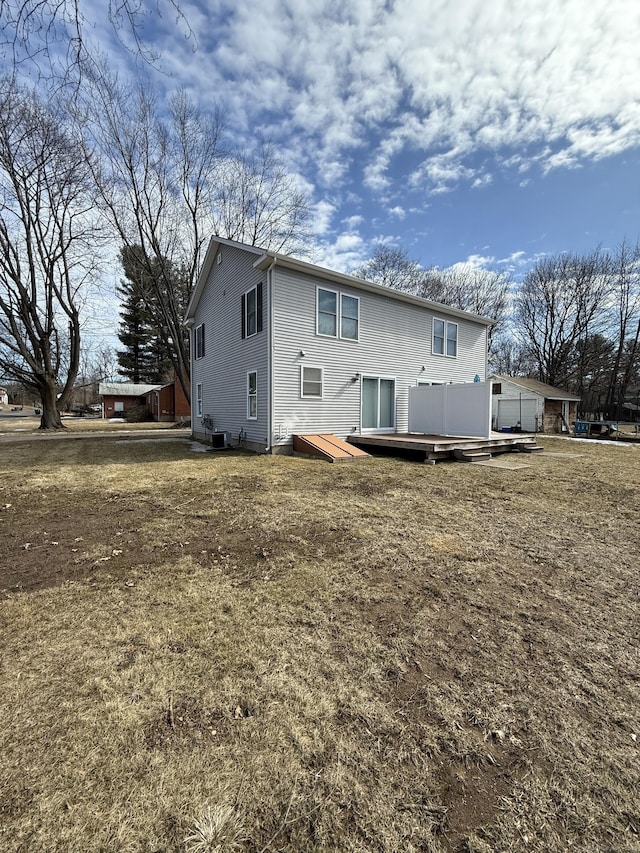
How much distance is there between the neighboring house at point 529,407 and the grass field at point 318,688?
77.3 ft

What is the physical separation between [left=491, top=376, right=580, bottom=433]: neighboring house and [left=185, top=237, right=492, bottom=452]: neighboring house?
12.6 m

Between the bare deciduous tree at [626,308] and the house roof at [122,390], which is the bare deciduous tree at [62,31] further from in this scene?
the house roof at [122,390]

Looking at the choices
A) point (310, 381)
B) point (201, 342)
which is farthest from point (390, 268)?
point (310, 381)

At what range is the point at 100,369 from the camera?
52844 millimetres

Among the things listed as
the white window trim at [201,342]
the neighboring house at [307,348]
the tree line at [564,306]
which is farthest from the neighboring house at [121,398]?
the neighboring house at [307,348]

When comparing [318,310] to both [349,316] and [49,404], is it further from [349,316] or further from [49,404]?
[49,404]

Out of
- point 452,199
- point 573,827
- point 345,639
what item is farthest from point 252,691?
point 452,199

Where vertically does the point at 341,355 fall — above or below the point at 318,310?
below

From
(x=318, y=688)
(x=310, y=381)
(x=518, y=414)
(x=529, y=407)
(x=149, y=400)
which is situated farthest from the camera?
(x=149, y=400)

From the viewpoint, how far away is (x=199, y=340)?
639 inches

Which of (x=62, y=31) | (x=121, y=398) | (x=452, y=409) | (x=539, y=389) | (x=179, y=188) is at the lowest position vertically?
(x=452, y=409)

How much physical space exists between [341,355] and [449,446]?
423 cm

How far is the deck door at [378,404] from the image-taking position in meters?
12.1

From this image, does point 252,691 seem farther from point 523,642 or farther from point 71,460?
point 71,460
